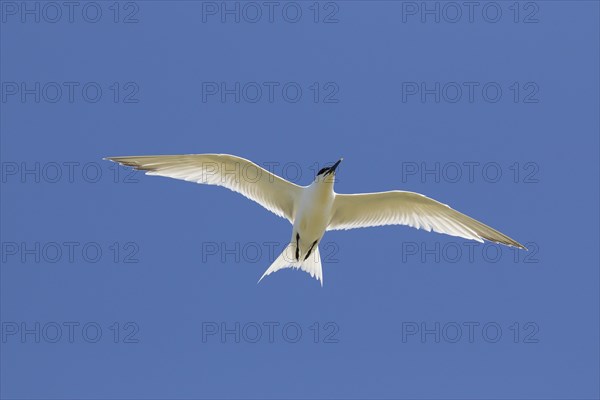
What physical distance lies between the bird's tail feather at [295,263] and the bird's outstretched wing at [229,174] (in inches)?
21.0

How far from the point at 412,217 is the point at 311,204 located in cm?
197

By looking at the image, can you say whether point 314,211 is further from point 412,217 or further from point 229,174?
point 412,217

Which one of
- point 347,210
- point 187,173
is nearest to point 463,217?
point 347,210

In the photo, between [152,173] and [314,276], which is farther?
[314,276]

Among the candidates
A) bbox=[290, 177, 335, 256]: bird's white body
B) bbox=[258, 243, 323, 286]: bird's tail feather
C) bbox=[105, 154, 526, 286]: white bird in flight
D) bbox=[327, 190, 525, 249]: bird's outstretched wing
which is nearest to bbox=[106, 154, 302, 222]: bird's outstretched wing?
bbox=[105, 154, 526, 286]: white bird in flight

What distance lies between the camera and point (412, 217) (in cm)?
1547

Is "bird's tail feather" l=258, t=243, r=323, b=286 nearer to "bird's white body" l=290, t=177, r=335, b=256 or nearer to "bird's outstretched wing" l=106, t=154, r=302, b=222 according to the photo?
"bird's white body" l=290, t=177, r=335, b=256

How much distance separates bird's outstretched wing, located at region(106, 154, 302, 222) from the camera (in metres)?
14.4

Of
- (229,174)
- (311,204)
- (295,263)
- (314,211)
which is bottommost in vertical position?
(295,263)

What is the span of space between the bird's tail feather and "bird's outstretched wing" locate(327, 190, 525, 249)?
572 millimetres

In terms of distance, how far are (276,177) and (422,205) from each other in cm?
246

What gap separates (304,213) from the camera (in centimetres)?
1453

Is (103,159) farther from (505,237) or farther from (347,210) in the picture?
(505,237)

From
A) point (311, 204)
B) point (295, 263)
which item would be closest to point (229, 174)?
point (311, 204)
